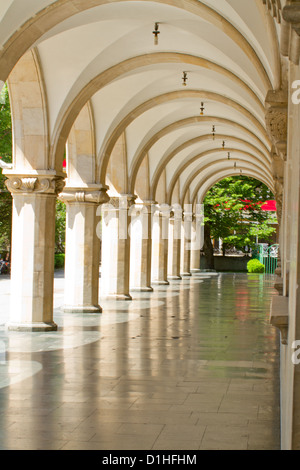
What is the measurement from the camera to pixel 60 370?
7809 millimetres

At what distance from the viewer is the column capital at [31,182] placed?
10953 millimetres

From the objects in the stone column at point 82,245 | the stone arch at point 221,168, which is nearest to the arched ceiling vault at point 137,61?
the stone column at point 82,245

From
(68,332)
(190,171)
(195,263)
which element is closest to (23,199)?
(68,332)

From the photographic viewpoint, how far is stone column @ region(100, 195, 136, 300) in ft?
55.3

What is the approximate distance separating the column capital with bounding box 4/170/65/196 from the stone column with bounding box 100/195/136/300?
6009 mm

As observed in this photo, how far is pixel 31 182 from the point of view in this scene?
1092 cm

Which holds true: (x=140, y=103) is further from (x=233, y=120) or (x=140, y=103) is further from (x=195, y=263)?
(x=195, y=263)

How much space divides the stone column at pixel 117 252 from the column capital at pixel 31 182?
601cm

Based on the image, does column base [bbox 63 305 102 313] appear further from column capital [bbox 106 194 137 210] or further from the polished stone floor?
column capital [bbox 106 194 137 210]

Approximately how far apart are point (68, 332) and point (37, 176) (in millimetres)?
2640

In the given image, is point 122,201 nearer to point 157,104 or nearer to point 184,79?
point 157,104

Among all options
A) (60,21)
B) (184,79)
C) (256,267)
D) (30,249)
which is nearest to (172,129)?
(184,79)

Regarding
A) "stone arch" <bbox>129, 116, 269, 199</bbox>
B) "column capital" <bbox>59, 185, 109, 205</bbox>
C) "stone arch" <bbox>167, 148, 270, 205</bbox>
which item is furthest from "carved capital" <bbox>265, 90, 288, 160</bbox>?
"stone arch" <bbox>167, 148, 270, 205</bbox>

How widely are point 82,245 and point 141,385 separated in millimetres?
7013
